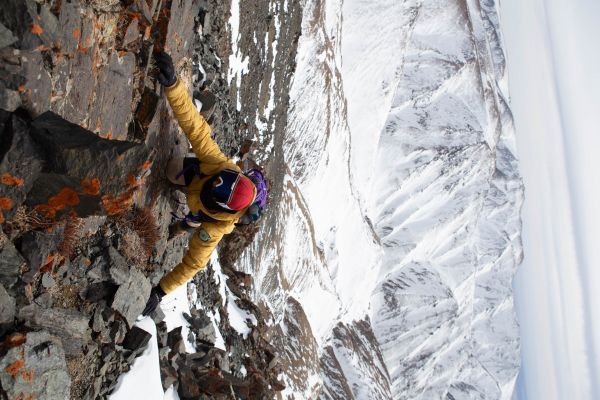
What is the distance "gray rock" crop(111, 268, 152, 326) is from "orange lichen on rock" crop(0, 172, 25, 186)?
2490mm

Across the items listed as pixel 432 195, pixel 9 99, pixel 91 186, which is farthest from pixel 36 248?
pixel 432 195

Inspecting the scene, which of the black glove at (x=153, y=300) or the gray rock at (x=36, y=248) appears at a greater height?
the gray rock at (x=36, y=248)

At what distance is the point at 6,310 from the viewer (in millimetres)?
4531

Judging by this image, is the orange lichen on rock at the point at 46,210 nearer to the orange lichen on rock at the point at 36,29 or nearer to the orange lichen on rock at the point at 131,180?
the orange lichen on rock at the point at 131,180

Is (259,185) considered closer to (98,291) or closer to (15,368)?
(98,291)

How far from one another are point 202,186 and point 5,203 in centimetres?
313

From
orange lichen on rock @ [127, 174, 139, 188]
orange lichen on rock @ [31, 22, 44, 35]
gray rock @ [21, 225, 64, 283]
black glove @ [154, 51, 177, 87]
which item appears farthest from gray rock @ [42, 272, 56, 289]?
black glove @ [154, 51, 177, 87]

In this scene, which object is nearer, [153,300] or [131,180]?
[131,180]

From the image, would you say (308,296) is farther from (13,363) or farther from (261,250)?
(13,363)

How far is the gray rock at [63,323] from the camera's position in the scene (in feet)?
16.0

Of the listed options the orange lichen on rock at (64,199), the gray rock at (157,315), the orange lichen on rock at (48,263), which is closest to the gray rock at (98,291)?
the orange lichen on rock at (48,263)

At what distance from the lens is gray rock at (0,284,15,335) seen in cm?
445

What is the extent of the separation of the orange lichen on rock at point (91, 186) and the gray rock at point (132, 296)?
2088 millimetres

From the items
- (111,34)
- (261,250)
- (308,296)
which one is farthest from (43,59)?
(308,296)
